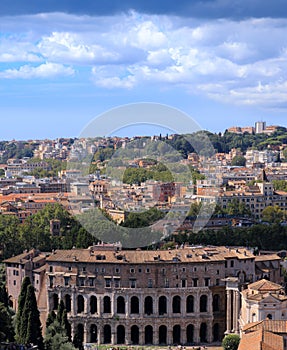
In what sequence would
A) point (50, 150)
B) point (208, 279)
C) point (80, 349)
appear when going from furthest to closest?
point (50, 150) → point (208, 279) → point (80, 349)

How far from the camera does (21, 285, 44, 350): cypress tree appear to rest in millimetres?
31391

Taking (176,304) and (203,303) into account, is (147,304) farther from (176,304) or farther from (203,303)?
(203,303)

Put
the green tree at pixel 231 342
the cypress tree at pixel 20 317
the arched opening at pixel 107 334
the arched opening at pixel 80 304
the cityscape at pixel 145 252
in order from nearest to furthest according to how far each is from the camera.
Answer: the cypress tree at pixel 20 317 < the green tree at pixel 231 342 < the cityscape at pixel 145 252 < the arched opening at pixel 107 334 < the arched opening at pixel 80 304

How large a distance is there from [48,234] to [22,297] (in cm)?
2337

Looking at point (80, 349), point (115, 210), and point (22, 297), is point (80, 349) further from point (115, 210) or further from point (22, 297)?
point (115, 210)

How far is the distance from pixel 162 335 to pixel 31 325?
818cm

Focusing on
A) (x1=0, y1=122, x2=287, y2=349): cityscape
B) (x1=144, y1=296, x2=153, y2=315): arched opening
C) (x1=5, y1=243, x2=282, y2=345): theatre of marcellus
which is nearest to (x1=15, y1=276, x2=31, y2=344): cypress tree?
(x1=0, y1=122, x2=287, y2=349): cityscape

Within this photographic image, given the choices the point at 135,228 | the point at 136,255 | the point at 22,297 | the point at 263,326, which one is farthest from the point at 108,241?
the point at 263,326

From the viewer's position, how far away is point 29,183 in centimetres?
9981

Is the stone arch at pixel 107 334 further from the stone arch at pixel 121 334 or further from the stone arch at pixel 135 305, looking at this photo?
the stone arch at pixel 135 305

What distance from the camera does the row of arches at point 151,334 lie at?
125 feet

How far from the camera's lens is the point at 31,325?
104ft

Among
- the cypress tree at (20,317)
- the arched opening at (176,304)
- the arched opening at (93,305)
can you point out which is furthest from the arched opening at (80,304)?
the cypress tree at (20,317)

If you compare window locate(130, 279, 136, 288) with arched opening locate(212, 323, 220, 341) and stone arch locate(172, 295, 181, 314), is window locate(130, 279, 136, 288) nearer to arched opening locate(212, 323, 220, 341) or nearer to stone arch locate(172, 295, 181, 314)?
stone arch locate(172, 295, 181, 314)
